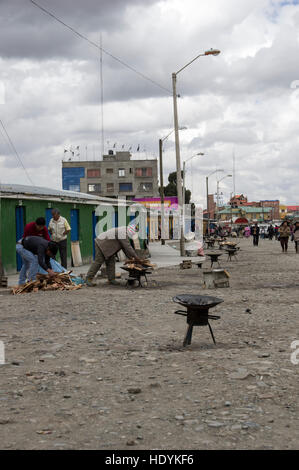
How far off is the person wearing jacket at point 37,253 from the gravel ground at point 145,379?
6.12ft

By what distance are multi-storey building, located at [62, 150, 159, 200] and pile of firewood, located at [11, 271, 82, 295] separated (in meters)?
86.3

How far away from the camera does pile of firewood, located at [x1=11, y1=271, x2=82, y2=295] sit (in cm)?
1464

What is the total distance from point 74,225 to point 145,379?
19759 millimetres

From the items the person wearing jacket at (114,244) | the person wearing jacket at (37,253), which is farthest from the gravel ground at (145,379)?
the person wearing jacket at (114,244)

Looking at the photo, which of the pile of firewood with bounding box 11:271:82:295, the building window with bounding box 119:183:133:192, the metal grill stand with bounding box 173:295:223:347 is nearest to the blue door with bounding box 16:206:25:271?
the pile of firewood with bounding box 11:271:82:295

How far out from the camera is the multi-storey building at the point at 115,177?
338 feet

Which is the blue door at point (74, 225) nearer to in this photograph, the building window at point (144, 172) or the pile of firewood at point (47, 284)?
the pile of firewood at point (47, 284)

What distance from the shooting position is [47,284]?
49.4ft

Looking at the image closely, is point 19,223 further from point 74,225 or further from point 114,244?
point 114,244

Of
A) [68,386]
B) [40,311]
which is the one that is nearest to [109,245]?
[40,311]

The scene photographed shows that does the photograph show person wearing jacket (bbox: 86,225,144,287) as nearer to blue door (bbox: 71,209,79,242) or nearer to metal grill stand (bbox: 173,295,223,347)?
metal grill stand (bbox: 173,295,223,347)

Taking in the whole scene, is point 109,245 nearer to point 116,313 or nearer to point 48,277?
point 48,277

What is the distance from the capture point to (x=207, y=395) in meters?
5.75

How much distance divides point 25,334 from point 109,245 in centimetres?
680
